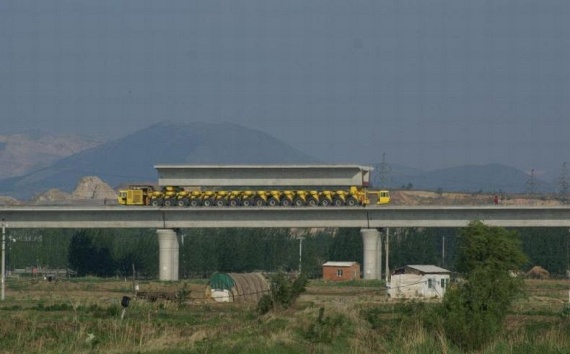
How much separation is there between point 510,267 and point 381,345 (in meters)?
43.7

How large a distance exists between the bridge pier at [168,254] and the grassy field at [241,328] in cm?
3184

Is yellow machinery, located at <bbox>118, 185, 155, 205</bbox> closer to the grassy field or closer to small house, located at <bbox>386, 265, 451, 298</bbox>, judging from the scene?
the grassy field

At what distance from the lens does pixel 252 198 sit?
118 metres

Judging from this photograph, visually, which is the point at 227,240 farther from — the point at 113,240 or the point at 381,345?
the point at 381,345

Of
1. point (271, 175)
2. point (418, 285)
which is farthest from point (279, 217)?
point (418, 285)

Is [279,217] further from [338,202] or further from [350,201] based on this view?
[350,201]

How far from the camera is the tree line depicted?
5512 inches

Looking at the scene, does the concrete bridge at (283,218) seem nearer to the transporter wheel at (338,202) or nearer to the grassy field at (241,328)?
the transporter wheel at (338,202)

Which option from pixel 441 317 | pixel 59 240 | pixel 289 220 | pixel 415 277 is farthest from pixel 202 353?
pixel 59 240

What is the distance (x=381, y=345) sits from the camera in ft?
144

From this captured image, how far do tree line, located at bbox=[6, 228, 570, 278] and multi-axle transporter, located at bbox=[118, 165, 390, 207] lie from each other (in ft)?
60.6

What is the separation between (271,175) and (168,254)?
40.1 feet

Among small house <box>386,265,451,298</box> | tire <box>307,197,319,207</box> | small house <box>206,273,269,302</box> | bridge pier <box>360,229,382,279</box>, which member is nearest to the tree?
small house <box>386,265,451,298</box>

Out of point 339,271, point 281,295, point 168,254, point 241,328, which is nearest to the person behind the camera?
point 241,328
